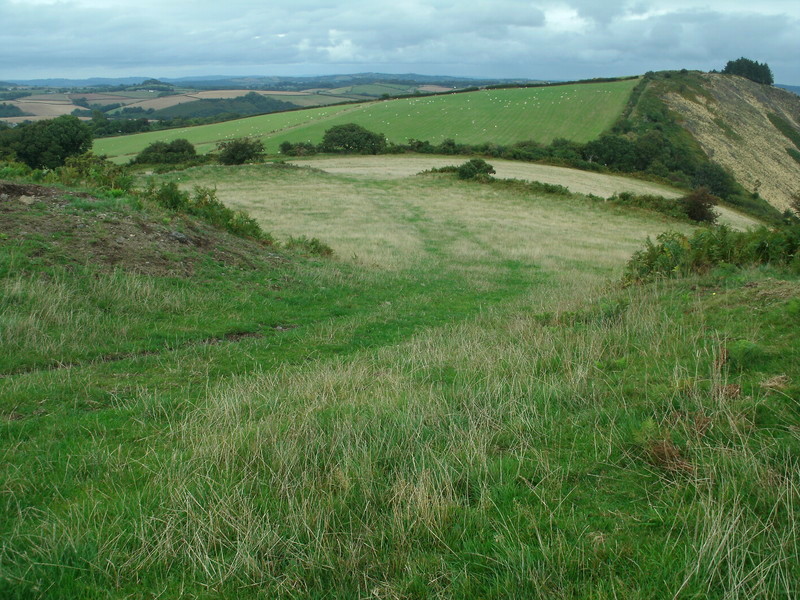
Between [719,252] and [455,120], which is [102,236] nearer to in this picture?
[719,252]

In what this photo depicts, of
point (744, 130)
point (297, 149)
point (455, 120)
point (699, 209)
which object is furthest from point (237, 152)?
point (744, 130)

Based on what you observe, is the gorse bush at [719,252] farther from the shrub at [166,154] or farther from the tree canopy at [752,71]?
the tree canopy at [752,71]

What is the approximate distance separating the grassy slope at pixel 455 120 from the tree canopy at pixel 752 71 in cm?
4697

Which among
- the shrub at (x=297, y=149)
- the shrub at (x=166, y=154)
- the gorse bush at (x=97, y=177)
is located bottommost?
the gorse bush at (x=97, y=177)

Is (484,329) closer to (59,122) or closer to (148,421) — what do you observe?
(148,421)

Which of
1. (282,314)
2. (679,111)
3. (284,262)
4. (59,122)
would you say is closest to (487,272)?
(284,262)

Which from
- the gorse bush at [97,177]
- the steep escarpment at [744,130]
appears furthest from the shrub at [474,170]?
the steep escarpment at [744,130]

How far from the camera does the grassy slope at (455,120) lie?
77.7 meters

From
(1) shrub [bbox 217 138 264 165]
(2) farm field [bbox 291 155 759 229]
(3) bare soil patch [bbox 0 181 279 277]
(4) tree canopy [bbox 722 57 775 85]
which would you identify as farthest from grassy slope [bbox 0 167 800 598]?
(4) tree canopy [bbox 722 57 775 85]

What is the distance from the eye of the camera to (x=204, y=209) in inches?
704

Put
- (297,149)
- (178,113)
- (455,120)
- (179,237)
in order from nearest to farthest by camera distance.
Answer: (179,237) → (297,149) → (455,120) → (178,113)

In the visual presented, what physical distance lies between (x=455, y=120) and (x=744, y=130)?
4535cm

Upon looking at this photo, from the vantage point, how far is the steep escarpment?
73312mm

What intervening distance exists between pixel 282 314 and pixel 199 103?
131 meters
